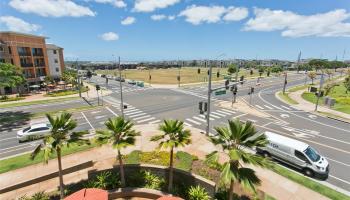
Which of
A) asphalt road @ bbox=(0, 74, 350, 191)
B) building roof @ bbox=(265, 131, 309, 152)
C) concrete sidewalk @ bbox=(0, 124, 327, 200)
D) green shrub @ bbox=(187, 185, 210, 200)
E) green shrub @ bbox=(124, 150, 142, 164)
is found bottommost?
asphalt road @ bbox=(0, 74, 350, 191)

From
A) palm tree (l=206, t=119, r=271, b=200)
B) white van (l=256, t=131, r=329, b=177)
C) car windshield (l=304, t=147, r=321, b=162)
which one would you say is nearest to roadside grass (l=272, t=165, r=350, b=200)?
white van (l=256, t=131, r=329, b=177)

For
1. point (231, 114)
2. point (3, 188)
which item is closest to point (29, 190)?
point (3, 188)

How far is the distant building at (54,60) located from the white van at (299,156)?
74266 mm

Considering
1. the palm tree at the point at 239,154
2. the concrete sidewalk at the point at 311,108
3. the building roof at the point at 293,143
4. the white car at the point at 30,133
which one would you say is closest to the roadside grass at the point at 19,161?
the white car at the point at 30,133

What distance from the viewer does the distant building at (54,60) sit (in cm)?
7306

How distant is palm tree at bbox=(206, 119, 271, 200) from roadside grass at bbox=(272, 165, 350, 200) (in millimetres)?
4325

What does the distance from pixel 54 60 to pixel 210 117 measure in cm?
6230

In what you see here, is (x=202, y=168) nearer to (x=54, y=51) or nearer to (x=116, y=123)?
(x=116, y=123)

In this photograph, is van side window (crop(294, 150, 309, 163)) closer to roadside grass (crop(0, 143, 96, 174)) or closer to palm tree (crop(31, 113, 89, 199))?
palm tree (crop(31, 113, 89, 199))

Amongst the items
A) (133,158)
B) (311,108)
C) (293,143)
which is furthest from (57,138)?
(311,108)

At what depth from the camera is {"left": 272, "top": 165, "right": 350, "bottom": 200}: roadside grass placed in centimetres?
1591

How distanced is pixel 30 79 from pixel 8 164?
5250 cm

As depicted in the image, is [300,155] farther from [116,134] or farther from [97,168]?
[97,168]

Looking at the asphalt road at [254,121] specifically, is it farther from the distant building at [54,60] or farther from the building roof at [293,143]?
the distant building at [54,60]
